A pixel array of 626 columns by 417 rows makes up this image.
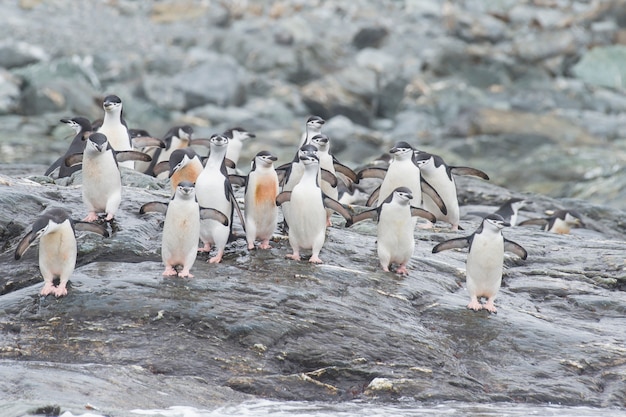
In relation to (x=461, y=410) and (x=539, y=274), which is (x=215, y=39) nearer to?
(x=539, y=274)

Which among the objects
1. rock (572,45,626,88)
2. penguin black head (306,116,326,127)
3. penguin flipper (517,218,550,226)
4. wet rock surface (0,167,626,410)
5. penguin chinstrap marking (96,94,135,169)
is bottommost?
wet rock surface (0,167,626,410)

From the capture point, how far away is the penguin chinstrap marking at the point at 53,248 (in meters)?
7.36

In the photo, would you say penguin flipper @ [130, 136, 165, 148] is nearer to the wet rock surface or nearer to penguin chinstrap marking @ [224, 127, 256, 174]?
penguin chinstrap marking @ [224, 127, 256, 174]

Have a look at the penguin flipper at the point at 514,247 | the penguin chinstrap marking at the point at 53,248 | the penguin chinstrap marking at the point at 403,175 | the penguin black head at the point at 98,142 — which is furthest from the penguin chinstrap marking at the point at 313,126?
the penguin chinstrap marking at the point at 53,248

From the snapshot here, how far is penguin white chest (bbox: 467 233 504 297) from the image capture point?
827 centimetres

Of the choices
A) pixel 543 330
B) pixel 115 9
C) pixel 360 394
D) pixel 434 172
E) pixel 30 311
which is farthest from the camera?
pixel 115 9

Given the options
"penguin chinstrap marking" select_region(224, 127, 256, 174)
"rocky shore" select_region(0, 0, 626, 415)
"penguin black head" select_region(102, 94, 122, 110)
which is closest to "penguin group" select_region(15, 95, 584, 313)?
"rocky shore" select_region(0, 0, 626, 415)

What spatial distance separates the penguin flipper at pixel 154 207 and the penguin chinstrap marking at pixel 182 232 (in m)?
0.44

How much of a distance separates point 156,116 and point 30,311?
22022 mm

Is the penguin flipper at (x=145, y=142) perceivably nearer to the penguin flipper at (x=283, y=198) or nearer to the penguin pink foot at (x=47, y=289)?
the penguin flipper at (x=283, y=198)

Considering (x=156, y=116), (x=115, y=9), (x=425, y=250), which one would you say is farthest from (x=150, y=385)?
(x=115, y=9)

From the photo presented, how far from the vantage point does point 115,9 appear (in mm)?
43094

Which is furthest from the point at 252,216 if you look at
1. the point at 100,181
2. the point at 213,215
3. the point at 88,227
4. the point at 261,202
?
the point at 88,227

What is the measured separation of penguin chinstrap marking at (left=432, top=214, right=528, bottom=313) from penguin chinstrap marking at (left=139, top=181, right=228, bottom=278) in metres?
2.32
